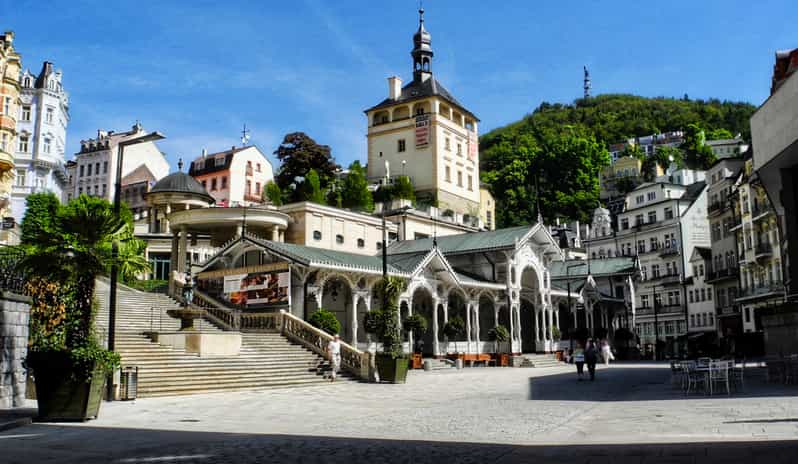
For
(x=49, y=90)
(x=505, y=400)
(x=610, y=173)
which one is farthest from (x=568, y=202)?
(x=505, y=400)

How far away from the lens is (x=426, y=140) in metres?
79.2

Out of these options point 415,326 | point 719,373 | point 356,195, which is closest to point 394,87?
point 356,195

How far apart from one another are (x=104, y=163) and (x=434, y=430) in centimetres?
9941

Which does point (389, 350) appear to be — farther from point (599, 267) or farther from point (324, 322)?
point (599, 267)

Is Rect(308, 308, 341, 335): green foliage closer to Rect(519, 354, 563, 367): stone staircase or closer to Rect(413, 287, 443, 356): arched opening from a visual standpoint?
Rect(413, 287, 443, 356): arched opening

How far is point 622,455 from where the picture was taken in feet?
29.6

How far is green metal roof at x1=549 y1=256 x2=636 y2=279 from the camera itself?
61.5 meters

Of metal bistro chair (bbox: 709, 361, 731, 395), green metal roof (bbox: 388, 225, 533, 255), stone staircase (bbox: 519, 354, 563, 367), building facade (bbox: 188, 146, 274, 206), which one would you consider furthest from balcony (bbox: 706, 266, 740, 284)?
building facade (bbox: 188, 146, 274, 206)

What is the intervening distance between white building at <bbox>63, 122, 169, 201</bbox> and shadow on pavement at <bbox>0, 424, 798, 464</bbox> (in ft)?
307

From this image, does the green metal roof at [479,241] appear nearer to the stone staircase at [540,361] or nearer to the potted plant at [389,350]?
the stone staircase at [540,361]

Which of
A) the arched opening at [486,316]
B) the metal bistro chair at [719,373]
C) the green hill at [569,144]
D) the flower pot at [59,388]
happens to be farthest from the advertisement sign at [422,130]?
the flower pot at [59,388]

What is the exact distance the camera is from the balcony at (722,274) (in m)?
62.1

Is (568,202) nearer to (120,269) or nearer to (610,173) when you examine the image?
(610,173)

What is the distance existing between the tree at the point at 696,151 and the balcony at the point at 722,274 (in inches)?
2671
